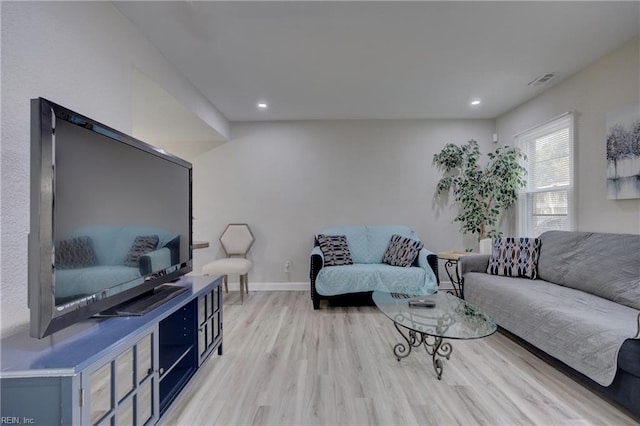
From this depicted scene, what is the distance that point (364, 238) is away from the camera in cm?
382

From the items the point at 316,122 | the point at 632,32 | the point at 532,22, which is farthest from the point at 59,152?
the point at 632,32

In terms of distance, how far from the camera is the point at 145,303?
4.71 ft

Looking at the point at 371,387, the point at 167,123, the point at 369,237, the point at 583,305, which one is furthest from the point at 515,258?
the point at 167,123

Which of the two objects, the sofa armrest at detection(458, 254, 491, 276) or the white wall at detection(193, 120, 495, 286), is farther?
the white wall at detection(193, 120, 495, 286)

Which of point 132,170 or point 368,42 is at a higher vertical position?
point 368,42

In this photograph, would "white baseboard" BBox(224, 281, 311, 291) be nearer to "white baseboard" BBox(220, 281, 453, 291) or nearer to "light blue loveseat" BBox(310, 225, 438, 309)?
"white baseboard" BBox(220, 281, 453, 291)

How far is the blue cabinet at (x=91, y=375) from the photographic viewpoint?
2.81 feet

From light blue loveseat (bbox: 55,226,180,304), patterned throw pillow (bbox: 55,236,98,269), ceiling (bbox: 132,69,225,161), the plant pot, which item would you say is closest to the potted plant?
the plant pot

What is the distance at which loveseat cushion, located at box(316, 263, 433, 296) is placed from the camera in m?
3.12

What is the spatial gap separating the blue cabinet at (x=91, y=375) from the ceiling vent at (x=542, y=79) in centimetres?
378

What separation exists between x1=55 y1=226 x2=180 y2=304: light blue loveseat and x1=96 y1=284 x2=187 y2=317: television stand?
0.45 ft

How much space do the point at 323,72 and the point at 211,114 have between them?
1588 millimetres

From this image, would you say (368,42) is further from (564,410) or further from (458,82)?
(564,410)

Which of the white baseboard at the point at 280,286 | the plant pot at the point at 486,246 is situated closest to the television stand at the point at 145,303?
the white baseboard at the point at 280,286
